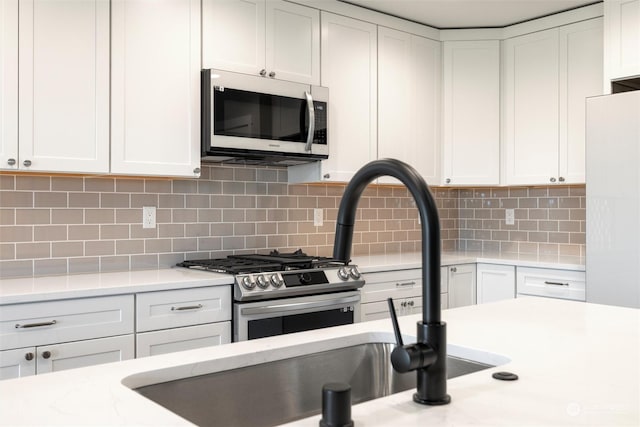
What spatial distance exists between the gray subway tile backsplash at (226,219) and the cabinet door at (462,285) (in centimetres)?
63

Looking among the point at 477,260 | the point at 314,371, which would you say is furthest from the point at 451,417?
the point at 477,260

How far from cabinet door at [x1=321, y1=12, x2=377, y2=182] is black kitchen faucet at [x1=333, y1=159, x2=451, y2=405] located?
2.72m

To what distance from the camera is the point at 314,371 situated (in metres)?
1.41

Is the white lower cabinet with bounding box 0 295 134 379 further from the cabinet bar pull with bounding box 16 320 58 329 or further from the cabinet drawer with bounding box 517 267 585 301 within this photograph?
the cabinet drawer with bounding box 517 267 585 301

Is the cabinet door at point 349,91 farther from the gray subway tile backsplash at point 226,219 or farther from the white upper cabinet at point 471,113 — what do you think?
the white upper cabinet at point 471,113

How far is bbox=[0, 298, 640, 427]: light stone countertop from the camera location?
0.93 meters

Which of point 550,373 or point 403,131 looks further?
point 403,131

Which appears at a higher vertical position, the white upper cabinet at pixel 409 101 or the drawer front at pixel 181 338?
the white upper cabinet at pixel 409 101

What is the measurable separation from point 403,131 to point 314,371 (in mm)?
2952

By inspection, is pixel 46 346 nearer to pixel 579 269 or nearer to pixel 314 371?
Answer: pixel 314 371

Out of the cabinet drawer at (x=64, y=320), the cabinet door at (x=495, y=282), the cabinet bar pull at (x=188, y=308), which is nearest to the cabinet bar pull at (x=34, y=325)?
the cabinet drawer at (x=64, y=320)

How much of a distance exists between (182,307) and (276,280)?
1.54ft

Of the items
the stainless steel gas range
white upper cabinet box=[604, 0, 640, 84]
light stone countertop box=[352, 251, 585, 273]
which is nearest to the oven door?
the stainless steel gas range

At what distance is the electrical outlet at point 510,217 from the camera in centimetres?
464
